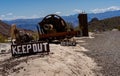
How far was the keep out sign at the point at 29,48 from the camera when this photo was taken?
19.0m

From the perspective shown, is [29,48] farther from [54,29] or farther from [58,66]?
[54,29]

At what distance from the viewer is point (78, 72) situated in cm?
1662

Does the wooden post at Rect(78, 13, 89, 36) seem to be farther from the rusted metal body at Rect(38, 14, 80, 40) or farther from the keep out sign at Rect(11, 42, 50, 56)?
the keep out sign at Rect(11, 42, 50, 56)

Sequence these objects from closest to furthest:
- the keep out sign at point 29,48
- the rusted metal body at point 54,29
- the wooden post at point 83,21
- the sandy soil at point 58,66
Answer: the sandy soil at point 58,66, the keep out sign at point 29,48, the rusted metal body at point 54,29, the wooden post at point 83,21

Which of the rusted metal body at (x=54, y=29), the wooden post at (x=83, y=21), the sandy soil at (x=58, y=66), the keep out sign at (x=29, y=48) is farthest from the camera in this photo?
the wooden post at (x=83, y=21)

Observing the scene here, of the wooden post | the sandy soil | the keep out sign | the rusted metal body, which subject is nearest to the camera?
the sandy soil

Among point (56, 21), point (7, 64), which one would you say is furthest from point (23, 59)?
point (56, 21)

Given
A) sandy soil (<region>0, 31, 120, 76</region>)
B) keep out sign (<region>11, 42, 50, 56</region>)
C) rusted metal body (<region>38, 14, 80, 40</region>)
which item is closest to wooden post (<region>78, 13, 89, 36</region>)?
rusted metal body (<region>38, 14, 80, 40</region>)

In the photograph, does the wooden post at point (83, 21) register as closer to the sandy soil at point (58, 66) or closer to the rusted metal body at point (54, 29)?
the rusted metal body at point (54, 29)

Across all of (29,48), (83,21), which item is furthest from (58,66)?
(83,21)

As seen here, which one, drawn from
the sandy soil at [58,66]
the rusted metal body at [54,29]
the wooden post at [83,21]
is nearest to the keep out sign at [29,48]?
the sandy soil at [58,66]

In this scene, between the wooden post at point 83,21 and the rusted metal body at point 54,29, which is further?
the wooden post at point 83,21

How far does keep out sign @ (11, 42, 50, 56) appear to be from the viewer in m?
19.0


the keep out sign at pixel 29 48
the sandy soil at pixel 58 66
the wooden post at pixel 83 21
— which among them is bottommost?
the sandy soil at pixel 58 66
